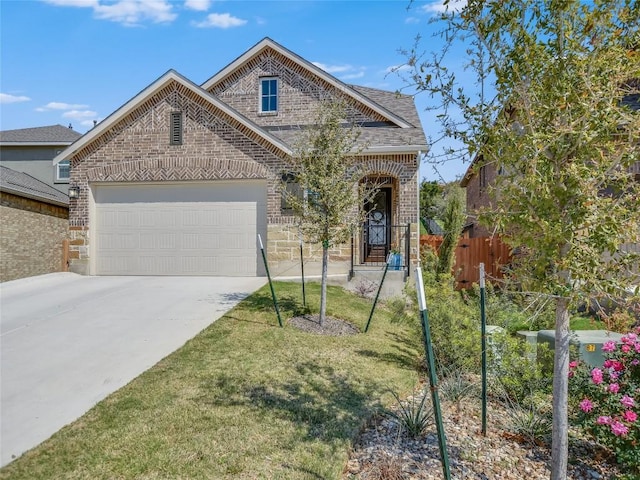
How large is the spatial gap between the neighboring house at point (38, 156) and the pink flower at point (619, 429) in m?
21.8

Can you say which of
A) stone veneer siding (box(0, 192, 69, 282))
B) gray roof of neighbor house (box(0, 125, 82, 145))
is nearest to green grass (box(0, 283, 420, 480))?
stone veneer siding (box(0, 192, 69, 282))

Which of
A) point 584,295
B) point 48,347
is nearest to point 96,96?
point 48,347

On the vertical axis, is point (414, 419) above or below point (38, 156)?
below

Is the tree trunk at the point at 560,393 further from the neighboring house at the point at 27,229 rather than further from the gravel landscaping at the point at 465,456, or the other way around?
the neighboring house at the point at 27,229

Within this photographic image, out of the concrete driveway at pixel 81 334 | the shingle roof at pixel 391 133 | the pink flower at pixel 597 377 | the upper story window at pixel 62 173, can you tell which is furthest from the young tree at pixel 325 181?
the upper story window at pixel 62 173

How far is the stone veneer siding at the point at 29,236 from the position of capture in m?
13.1

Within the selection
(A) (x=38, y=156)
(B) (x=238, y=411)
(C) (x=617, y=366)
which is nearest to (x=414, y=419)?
(B) (x=238, y=411)

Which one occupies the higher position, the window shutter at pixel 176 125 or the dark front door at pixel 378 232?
the window shutter at pixel 176 125

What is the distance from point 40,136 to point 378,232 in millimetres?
17723

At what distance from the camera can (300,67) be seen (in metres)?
14.4

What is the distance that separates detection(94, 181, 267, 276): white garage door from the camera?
12305 millimetres

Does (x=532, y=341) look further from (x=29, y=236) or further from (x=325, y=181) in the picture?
(x=29, y=236)

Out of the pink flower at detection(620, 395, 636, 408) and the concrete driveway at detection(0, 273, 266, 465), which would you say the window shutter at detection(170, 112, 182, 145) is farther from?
the pink flower at detection(620, 395, 636, 408)

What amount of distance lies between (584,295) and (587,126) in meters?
1.10
